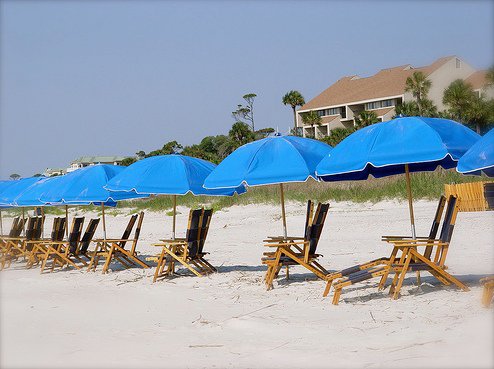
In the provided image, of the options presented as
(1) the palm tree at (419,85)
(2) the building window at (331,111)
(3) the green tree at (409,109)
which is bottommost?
(3) the green tree at (409,109)

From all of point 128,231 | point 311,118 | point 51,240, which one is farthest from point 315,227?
point 311,118

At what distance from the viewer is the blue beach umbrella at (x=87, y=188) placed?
12.5 metres

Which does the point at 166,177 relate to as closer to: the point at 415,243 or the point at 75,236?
the point at 75,236

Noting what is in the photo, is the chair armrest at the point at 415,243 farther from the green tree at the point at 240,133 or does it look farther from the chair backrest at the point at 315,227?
the green tree at the point at 240,133

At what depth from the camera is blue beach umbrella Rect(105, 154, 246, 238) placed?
10.6 metres

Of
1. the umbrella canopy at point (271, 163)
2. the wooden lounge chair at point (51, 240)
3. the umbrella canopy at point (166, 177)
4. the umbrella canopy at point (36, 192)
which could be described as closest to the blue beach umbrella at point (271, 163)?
the umbrella canopy at point (271, 163)

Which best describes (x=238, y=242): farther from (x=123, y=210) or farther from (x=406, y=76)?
(x=406, y=76)

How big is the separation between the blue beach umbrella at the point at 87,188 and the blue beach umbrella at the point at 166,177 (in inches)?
43.1

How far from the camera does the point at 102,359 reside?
6164 millimetres

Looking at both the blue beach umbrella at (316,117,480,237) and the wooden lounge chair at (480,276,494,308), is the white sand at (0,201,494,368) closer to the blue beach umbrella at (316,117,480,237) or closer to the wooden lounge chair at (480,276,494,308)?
the wooden lounge chair at (480,276,494,308)

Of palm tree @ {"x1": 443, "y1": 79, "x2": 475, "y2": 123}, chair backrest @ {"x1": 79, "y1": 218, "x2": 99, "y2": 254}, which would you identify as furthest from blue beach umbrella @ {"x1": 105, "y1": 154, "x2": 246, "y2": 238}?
palm tree @ {"x1": 443, "y1": 79, "x2": 475, "y2": 123}

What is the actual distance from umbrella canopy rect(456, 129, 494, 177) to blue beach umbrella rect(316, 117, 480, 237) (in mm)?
→ 387

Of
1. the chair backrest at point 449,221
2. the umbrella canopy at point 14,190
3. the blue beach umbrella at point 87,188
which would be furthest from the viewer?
the umbrella canopy at point 14,190

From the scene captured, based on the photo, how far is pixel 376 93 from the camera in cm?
5625
